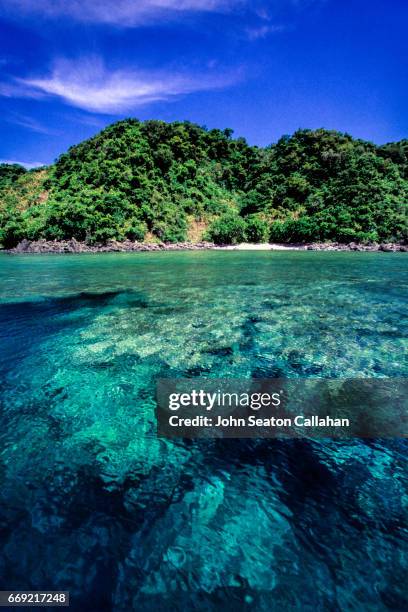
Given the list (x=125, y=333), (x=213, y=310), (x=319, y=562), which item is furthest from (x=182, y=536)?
(x=213, y=310)

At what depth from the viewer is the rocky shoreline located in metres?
52.7

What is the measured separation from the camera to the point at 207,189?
265ft

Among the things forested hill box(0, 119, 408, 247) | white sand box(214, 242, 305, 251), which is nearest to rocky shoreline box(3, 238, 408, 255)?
white sand box(214, 242, 305, 251)

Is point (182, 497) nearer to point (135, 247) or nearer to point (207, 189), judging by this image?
point (135, 247)

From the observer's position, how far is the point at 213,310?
11.3 metres

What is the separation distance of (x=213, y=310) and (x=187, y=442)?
7.40m

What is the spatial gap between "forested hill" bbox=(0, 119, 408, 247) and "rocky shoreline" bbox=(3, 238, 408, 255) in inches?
91.2

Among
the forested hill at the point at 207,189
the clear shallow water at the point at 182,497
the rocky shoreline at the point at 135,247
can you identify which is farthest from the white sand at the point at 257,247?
the clear shallow water at the point at 182,497

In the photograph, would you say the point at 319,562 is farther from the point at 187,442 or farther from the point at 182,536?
the point at 187,442

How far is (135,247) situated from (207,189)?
113ft

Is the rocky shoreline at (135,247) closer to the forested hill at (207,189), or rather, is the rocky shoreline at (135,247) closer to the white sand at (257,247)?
the white sand at (257,247)

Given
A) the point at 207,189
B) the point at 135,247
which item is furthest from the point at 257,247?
the point at 207,189

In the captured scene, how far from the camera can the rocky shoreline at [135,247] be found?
173 ft

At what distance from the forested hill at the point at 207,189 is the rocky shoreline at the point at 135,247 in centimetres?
232
